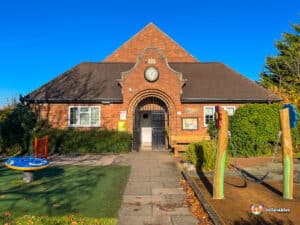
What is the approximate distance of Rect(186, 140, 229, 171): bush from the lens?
35.3 feet

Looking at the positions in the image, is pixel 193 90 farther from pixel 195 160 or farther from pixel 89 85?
pixel 195 160

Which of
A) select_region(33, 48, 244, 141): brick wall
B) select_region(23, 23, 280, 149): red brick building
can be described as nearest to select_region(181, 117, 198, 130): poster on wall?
select_region(23, 23, 280, 149): red brick building

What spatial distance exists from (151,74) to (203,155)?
871 cm

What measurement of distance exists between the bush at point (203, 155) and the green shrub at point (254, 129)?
4.40 meters

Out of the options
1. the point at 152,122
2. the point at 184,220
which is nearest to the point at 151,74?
the point at 152,122

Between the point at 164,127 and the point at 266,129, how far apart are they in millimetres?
6895

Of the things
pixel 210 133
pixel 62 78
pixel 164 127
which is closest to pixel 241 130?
pixel 210 133

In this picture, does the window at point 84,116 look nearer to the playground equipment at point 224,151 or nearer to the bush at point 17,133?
the bush at point 17,133

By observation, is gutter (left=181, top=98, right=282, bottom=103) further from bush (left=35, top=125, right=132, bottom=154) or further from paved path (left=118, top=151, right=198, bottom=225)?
paved path (left=118, top=151, right=198, bottom=225)

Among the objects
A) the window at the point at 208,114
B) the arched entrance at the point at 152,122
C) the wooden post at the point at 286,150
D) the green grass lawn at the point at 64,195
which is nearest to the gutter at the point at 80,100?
the arched entrance at the point at 152,122

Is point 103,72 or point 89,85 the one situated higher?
point 103,72

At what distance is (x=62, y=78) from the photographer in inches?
819

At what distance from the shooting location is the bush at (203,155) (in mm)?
10758

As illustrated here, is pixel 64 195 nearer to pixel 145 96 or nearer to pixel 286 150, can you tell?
pixel 286 150
